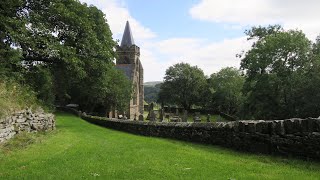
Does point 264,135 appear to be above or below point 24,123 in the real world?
below

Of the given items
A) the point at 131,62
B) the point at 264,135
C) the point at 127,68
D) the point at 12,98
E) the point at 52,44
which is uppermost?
the point at 131,62

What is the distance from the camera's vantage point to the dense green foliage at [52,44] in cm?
2216

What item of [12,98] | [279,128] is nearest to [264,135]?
[279,128]

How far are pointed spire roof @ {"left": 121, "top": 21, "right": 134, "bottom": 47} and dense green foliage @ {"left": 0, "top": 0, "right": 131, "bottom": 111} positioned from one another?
61346 millimetres

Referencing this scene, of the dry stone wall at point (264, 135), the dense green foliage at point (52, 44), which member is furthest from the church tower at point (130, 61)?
the dry stone wall at point (264, 135)

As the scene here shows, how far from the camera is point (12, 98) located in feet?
54.6

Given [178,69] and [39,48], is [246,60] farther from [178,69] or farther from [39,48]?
[178,69]

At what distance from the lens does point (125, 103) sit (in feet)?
211

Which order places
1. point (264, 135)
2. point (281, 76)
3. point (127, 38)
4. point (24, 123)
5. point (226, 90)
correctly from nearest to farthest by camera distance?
1. point (264, 135)
2. point (24, 123)
3. point (281, 76)
4. point (226, 90)
5. point (127, 38)

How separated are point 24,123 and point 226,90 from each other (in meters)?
78.7

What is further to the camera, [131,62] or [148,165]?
[131,62]

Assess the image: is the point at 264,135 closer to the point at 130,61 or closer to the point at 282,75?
the point at 282,75

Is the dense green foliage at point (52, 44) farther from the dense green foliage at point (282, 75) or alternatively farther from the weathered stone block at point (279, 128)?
the dense green foliage at point (282, 75)

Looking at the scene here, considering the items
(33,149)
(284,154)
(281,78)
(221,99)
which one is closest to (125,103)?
(281,78)
